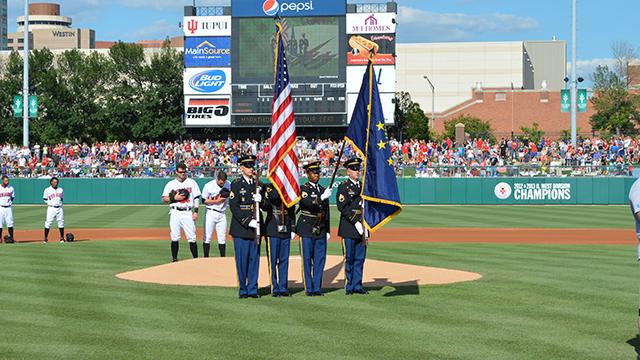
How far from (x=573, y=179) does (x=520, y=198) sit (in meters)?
2.68

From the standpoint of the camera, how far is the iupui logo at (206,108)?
55.9 m

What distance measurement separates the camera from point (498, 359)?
30.2ft

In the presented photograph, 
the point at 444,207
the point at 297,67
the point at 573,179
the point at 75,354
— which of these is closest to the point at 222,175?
the point at 75,354

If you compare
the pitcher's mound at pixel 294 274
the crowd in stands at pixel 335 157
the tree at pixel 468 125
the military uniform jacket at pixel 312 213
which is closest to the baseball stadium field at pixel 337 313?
the pitcher's mound at pixel 294 274

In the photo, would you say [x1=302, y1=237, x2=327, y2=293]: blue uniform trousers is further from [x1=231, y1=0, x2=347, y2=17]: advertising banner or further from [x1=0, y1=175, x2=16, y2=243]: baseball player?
[x1=231, y1=0, x2=347, y2=17]: advertising banner

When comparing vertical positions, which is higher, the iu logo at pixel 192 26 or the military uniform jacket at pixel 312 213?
the iu logo at pixel 192 26

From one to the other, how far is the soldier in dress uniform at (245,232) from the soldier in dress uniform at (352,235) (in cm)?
131

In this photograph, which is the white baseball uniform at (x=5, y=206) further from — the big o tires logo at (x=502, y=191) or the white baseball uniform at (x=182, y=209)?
the big o tires logo at (x=502, y=191)

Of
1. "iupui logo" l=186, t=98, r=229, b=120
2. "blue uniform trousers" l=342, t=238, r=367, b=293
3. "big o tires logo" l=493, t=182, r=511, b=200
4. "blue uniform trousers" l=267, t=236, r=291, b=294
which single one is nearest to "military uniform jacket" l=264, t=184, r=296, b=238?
"blue uniform trousers" l=267, t=236, r=291, b=294

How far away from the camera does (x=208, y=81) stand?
55844 millimetres

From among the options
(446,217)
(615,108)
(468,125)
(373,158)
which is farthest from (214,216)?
(468,125)

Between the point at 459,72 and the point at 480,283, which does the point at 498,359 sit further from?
the point at 459,72

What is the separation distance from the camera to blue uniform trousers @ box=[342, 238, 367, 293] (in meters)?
13.7

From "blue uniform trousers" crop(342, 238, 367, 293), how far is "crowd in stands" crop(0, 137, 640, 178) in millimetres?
30825
